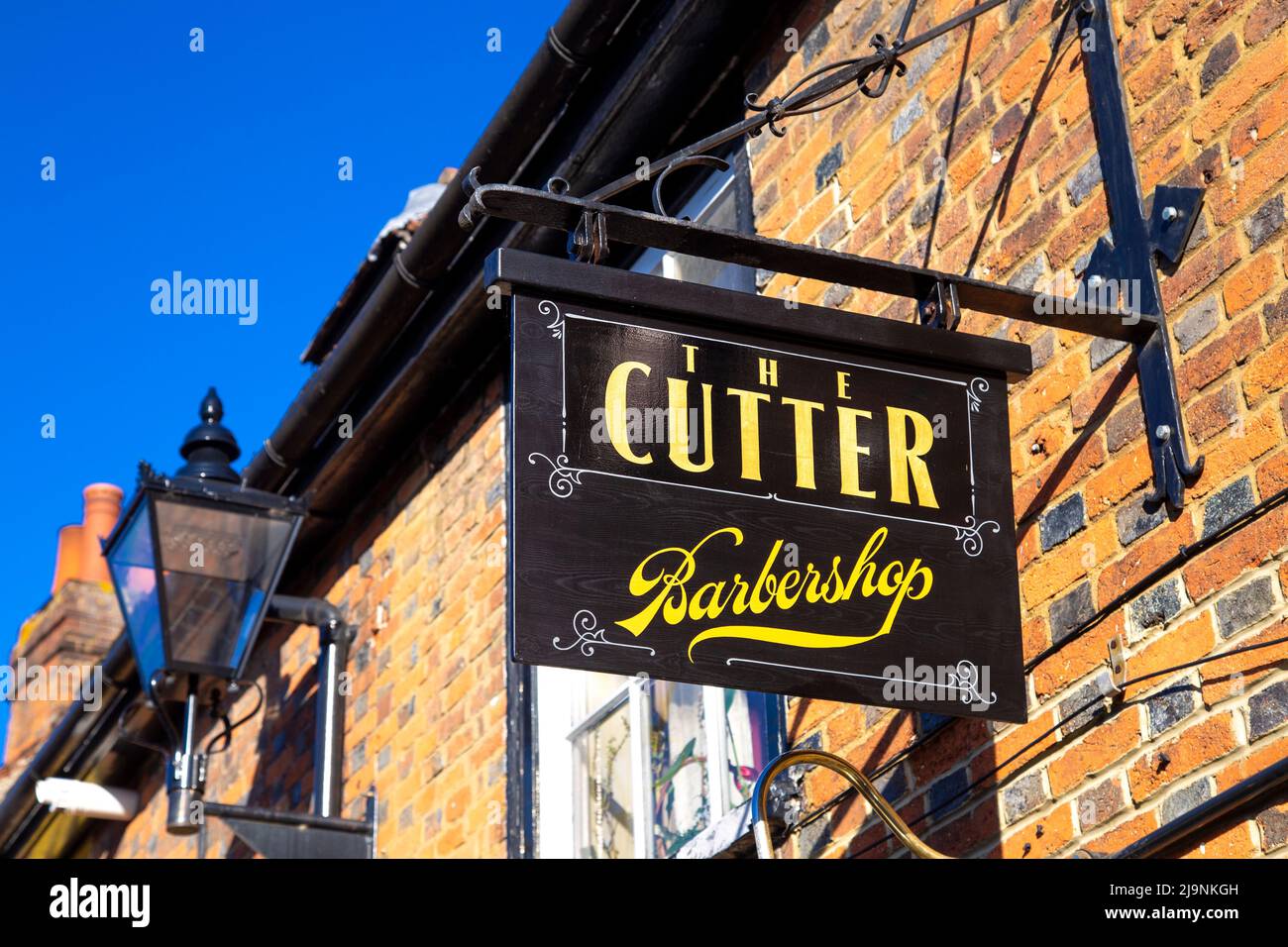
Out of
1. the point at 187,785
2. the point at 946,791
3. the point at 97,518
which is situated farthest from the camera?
the point at 97,518

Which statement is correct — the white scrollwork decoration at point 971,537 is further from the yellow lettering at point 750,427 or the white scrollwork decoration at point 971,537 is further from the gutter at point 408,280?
the gutter at point 408,280

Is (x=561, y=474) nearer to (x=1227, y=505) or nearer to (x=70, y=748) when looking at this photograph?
(x=1227, y=505)

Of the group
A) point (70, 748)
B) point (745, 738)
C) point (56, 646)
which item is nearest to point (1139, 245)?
point (745, 738)

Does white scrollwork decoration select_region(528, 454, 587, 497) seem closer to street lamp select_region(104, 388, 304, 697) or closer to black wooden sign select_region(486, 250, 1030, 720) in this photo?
black wooden sign select_region(486, 250, 1030, 720)

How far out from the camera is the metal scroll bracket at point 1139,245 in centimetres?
→ 360

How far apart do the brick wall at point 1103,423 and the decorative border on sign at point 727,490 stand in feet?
1.24

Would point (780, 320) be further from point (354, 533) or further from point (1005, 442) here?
point (354, 533)

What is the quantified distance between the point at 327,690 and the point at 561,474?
4.08 m

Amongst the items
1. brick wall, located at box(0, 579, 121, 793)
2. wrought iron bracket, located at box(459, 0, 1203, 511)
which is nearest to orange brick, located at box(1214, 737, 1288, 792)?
wrought iron bracket, located at box(459, 0, 1203, 511)

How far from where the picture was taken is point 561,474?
321 cm

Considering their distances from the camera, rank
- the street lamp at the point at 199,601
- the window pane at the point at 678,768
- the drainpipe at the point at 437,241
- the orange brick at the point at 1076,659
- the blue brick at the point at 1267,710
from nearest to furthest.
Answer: the blue brick at the point at 1267,710 → the orange brick at the point at 1076,659 → the window pane at the point at 678,768 → the drainpipe at the point at 437,241 → the street lamp at the point at 199,601

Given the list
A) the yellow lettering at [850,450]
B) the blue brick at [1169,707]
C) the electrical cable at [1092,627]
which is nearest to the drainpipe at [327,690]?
the electrical cable at [1092,627]

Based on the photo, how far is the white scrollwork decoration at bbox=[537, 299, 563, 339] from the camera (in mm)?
3344

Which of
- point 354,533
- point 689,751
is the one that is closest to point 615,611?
point 689,751
